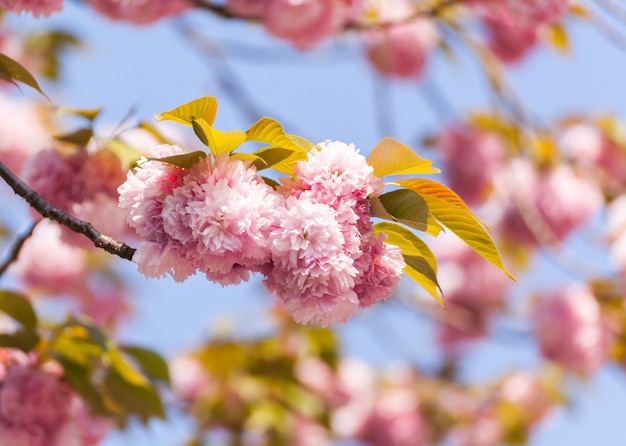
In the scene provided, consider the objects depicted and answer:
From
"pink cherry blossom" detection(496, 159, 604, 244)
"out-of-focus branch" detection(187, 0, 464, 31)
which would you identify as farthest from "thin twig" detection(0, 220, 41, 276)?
"pink cherry blossom" detection(496, 159, 604, 244)

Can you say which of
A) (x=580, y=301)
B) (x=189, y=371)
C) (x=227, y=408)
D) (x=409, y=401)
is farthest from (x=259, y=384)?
(x=580, y=301)

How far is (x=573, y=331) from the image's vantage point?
287 cm

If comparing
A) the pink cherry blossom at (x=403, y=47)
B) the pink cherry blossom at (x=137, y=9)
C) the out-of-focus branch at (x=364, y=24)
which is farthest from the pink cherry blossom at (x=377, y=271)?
the pink cherry blossom at (x=403, y=47)

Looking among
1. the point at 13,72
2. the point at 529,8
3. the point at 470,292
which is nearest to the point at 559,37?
the point at 529,8

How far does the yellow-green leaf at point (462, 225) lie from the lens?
0.87 m

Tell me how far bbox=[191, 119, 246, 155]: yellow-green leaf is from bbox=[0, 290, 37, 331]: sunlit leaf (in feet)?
2.04

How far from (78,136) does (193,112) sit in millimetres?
525

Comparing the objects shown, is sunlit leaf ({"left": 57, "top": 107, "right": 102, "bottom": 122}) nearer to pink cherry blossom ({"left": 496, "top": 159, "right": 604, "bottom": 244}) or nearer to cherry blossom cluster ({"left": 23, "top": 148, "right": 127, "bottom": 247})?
cherry blossom cluster ({"left": 23, "top": 148, "right": 127, "bottom": 247})

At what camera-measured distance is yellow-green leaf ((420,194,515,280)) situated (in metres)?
0.87

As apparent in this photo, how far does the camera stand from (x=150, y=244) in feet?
2.70

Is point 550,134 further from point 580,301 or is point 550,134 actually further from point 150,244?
point 150,244

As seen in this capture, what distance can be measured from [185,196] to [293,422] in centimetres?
219

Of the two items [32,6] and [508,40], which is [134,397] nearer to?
[32,6]

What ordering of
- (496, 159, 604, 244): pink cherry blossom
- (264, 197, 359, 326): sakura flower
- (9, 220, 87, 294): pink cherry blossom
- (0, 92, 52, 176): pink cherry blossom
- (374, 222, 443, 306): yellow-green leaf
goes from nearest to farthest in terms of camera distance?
(264, 197, 359, 326): sakura flower, (374, 222, 443, 306): yellow-green leaf, (0, 92, 52, 176): pink cherry blossom, (9, 220, 87, 294): pink cherry blossom, (496, 159, 604, 244): pink cherry blossom
